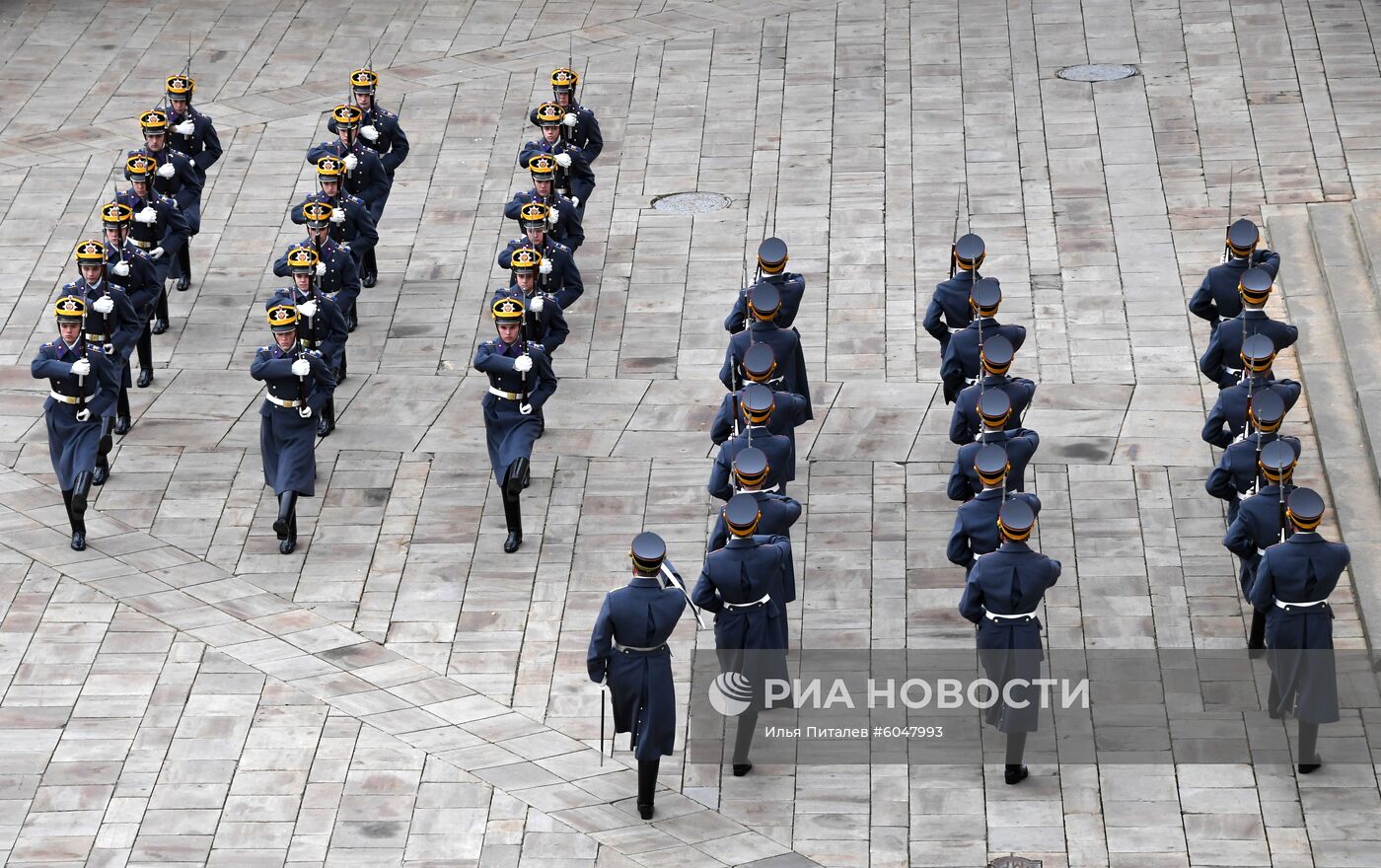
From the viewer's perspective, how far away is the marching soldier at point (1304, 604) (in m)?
12.4

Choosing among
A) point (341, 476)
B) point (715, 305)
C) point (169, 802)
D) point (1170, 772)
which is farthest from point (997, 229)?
point (169, 802)

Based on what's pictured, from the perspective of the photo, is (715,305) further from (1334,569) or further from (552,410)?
(1334,569)

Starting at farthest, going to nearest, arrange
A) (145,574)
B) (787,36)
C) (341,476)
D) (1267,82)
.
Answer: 1. (787,36)
2. (1267,82)
3. (341,476)
4. (145,574)

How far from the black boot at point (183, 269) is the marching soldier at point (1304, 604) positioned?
10.7m

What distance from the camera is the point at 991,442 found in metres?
14.2

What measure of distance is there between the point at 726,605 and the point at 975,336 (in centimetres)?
374

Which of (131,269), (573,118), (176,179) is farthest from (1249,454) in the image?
(176,179)

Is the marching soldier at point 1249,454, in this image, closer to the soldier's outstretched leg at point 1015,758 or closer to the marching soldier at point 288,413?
the soldier's outstretched leg at point 1015,758

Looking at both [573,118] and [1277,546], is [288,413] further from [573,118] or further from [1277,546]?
[1277,546]

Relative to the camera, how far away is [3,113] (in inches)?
933

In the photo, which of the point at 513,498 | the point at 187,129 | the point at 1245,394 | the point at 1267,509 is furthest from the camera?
the point at 187,129

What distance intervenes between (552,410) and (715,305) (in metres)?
2.21

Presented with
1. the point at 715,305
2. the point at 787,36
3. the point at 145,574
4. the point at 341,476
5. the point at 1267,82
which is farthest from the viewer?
the point at 787,36

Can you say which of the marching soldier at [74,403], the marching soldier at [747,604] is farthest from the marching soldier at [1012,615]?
the marching soldier at [74,403]
